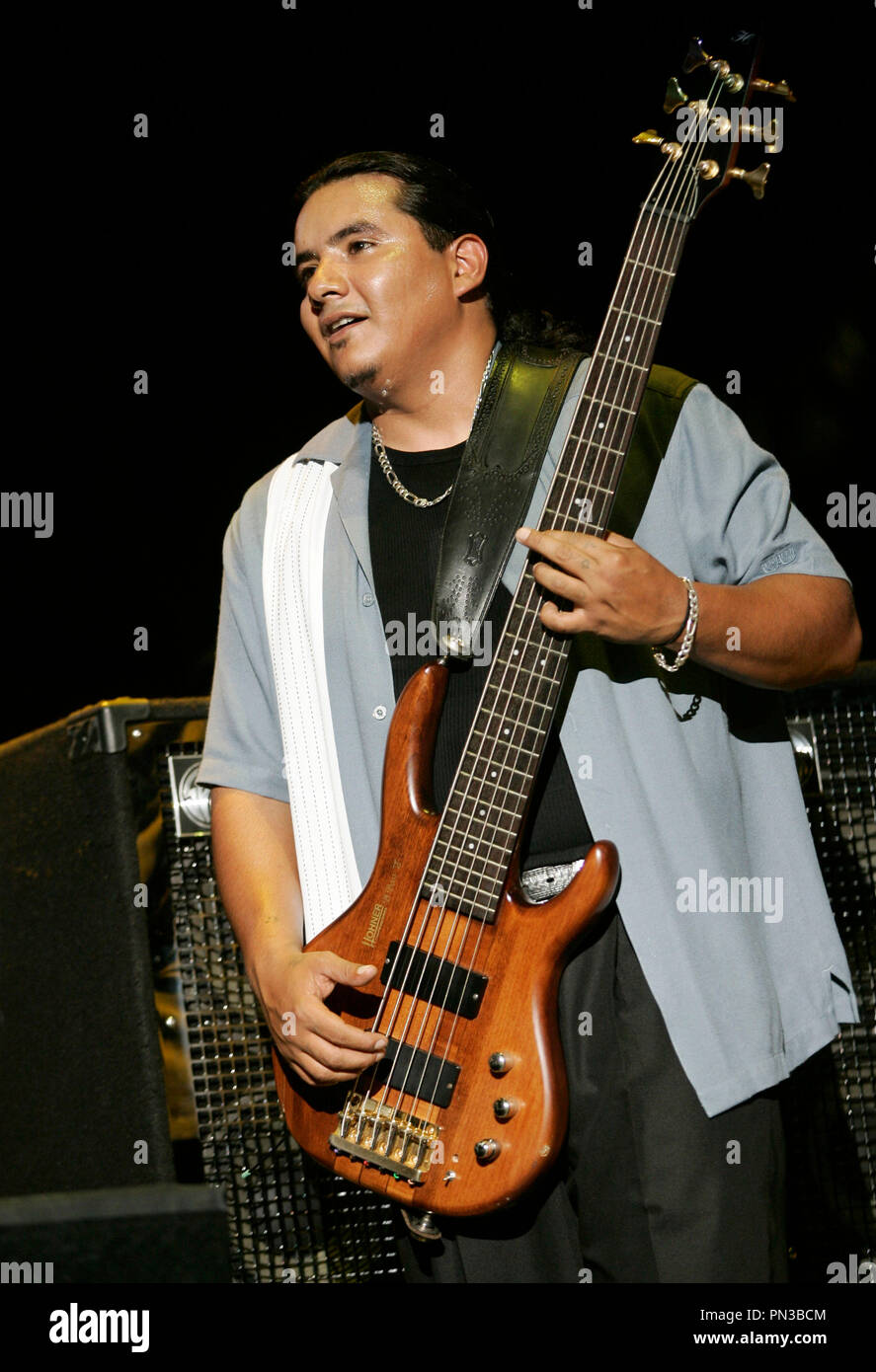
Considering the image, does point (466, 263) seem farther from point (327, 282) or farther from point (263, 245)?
point (263, 245)

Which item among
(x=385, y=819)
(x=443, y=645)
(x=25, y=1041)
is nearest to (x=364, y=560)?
(x=443, y=645)

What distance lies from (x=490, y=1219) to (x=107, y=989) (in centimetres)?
84

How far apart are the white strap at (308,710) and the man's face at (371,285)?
24 centimetres

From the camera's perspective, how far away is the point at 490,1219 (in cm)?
174

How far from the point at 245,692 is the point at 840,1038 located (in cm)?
124

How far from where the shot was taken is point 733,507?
1.86 m

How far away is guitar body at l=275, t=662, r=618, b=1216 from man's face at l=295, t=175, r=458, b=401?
556 mm

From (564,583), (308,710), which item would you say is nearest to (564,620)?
(564,583)

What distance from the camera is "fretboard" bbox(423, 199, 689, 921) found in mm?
1710

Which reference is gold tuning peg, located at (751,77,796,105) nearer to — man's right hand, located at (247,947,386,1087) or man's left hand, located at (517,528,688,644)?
man's left hand, located at (517,528,688,644)

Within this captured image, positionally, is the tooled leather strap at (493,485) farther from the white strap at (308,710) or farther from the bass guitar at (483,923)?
the white strap at (308,710)

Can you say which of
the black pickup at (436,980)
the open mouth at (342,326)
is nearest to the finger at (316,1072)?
the black pickup at (436,980)

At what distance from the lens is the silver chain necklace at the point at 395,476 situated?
2033 millimetres

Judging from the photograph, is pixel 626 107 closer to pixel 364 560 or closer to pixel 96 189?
pixel 96 189
